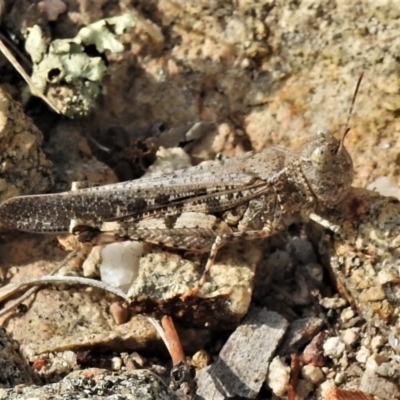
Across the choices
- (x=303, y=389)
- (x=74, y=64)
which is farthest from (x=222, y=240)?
(x=74, y=64)

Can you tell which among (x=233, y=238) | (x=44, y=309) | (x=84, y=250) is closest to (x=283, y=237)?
(x=233, y=238)

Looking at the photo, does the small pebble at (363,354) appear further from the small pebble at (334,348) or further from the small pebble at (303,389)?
the small pebble at (303,389)

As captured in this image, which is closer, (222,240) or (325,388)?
(325,388)

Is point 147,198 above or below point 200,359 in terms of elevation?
above

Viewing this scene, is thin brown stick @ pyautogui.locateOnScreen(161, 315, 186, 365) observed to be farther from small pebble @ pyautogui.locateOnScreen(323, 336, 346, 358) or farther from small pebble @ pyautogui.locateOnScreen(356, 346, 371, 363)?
small pebble @ pyautogui.locateOnScreen(356, 346, 371, 363)

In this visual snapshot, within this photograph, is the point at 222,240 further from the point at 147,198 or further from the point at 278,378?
the point at 278,378

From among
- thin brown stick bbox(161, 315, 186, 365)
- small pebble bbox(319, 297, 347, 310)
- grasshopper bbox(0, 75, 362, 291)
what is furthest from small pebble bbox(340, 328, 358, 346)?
thin brown stick bbox(161, 315, 186, 365)

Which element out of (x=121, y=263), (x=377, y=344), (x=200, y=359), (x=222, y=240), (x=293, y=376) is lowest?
(x=377, y=344)
